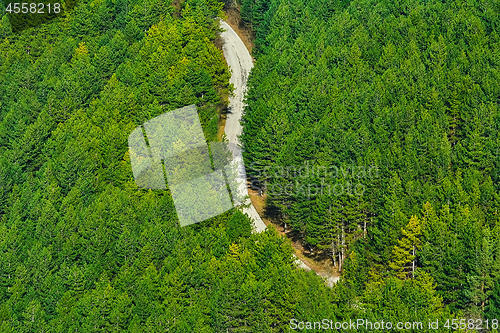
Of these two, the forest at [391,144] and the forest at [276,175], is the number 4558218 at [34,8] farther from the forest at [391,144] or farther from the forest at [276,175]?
the forest at [391,144]

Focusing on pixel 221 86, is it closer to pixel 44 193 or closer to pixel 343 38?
pixel 343 38

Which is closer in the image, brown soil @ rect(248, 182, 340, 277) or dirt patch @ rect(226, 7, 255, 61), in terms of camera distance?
brown soil @ rect(248, 182, 340, 277)

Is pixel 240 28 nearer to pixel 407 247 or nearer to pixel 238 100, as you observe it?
pixel 238 100

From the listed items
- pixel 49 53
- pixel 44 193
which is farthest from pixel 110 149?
pixel 49 53

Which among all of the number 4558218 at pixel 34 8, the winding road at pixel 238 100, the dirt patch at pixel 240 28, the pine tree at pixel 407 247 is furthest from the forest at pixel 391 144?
the number 4558218 at pixel 34 8
